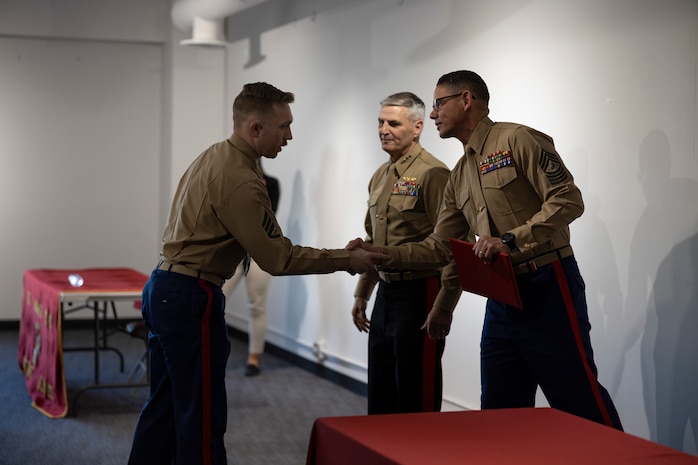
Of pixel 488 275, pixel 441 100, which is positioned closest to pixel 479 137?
pixel 441 100

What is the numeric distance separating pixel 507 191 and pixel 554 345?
0.56 metres

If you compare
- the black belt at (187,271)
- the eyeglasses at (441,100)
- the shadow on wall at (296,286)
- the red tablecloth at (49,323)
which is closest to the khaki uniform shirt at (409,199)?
the eyeglasses at (441,100)

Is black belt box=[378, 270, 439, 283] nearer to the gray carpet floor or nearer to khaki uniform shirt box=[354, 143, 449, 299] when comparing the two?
khaki uniform shirt box=[354, 143, 449, 299]

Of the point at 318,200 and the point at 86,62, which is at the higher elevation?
the point at 86,62

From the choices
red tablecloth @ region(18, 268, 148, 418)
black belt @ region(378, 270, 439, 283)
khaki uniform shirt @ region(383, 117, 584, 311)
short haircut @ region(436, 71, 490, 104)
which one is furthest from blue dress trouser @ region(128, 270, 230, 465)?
red tablecloth @ region(18, 268, 148, 418)

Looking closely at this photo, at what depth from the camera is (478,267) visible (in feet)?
9.86

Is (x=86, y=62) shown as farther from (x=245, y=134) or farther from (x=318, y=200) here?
(x=245, y=134)

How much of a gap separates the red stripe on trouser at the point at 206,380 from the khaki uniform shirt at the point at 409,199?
1.06 meters

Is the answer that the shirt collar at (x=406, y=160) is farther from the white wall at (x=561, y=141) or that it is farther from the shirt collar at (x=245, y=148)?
the shirt collar at (x=245, y=148)

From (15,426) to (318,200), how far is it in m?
2.95

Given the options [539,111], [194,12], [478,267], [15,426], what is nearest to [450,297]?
[478,267]

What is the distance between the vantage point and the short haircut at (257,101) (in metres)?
3.20

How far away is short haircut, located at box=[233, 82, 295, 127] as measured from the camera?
320cm

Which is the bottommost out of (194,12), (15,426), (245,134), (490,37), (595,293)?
(15,426)
